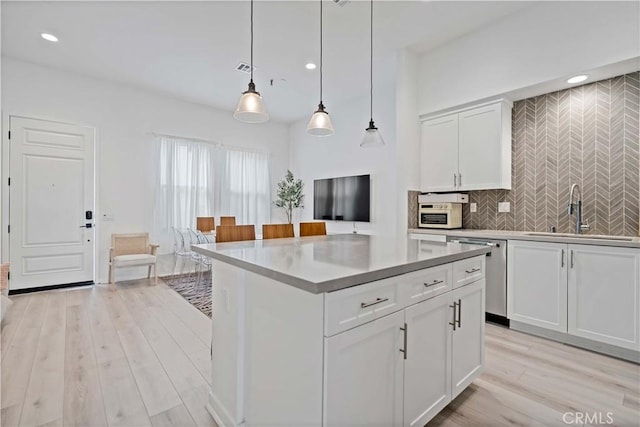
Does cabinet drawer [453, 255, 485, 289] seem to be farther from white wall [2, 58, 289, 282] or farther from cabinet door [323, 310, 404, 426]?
white wall [2, 58, 289, 282]

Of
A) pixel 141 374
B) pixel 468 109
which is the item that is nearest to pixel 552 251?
pixel 468 109

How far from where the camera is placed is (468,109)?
350 centimetres

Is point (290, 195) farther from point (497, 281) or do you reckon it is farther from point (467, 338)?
point (467, 338)

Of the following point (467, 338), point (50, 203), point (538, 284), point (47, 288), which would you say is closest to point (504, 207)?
point (538, 284)

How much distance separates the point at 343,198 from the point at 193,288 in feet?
9.57

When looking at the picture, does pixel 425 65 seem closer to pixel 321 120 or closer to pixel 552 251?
pixel 321 120

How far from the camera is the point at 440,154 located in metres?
3.73

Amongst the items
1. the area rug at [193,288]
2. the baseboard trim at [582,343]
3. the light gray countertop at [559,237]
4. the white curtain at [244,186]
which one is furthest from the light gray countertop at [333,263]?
the white curtain at [244,186]

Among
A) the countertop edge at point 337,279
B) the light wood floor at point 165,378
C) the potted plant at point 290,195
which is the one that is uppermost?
the potted plant at point 290,195

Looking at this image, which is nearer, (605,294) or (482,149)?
(605,294)

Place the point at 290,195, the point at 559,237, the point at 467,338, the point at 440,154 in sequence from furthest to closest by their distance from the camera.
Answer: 1. the point at 290,195
2. the point at 440,154
3. the point at 559,237
4. the point at 467,338

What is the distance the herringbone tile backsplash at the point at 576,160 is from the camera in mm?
2738

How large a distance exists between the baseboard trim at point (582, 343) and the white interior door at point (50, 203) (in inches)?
227

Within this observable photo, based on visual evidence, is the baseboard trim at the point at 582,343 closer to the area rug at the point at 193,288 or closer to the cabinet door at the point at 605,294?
the cabinet door at the point at 605,294
